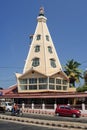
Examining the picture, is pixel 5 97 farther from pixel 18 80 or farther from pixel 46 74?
pixel 46 74

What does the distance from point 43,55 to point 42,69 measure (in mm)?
3517

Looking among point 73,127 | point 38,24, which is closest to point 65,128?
point 73,127

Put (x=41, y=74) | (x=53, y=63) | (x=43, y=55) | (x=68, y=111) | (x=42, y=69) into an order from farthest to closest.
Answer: (x=53, y=63) < (x=43, y=55) < (x=42, y=69) < (x=41, y=74) < (x=68, y=111)

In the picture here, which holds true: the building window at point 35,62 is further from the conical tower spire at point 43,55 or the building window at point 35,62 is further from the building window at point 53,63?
the building window at point 53,63

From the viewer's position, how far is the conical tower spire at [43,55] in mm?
78250

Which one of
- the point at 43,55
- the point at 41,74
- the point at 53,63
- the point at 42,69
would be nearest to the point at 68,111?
the point at 41,74

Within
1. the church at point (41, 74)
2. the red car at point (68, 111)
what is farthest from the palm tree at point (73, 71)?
the red car at point (68, 111)

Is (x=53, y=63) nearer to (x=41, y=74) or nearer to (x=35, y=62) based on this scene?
(x=35, y=62)

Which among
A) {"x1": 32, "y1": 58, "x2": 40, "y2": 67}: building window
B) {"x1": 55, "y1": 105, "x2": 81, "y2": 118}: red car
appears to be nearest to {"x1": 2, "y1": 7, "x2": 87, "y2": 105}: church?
{"x1": 32, "y1": 58, "x2": 40, "y2": 67}: building window

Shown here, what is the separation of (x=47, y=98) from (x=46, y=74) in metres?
8.95

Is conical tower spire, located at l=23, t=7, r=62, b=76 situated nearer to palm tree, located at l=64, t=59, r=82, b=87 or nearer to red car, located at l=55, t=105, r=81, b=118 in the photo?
palm tree, located at l=64, t=59, r=82, b=87

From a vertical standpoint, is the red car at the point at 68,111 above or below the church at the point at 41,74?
below

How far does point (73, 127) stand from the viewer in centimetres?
3169

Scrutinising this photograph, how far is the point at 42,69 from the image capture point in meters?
77.6
